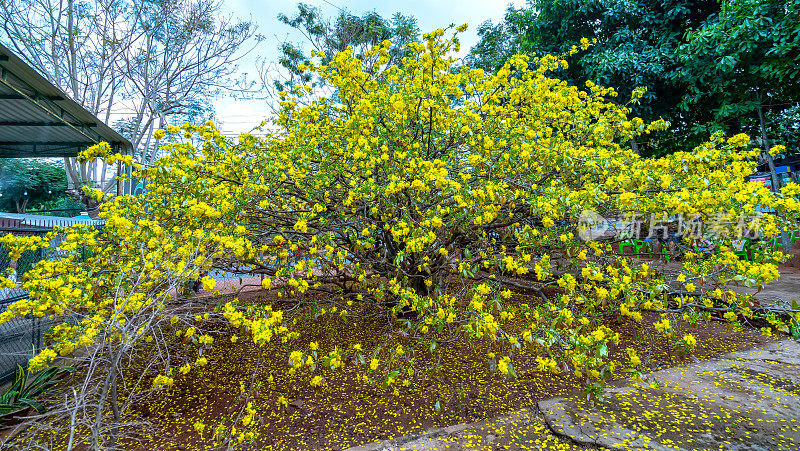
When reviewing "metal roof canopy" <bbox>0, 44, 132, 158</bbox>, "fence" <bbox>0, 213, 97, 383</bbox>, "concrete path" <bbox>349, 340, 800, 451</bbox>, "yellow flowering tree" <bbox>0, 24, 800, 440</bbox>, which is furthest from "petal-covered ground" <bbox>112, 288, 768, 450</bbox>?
"metal roof canopy" <bbox>0, 44, 132, 158</bbox>

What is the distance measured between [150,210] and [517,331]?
3.69 m

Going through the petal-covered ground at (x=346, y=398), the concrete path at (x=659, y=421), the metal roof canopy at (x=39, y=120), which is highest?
the metal roof canopy at (x=39, y=120)

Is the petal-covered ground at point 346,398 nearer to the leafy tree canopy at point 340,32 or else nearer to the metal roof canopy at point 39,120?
the metal roof canopy at point 39,120

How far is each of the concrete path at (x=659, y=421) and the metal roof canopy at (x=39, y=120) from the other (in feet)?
16.9

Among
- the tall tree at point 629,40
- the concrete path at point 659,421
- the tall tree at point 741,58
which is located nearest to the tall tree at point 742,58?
the tall tree at point 741,58

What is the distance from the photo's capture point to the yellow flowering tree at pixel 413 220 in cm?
225

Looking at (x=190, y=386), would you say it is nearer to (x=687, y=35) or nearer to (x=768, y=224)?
(x=768, y=224)

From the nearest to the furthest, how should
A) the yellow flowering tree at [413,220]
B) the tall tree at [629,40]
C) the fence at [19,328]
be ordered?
the yellow flowering tree at [413,220] < the fence at [19,328] < the tall tree at [629,40]

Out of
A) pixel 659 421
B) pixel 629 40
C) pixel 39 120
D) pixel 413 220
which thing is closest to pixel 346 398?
pixel 413 220

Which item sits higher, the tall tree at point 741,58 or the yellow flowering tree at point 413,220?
the tall tree at point 741,58

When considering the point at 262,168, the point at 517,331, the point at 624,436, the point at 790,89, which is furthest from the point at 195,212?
the point at 790,89

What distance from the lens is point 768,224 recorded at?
88.7 inches

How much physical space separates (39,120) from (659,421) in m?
8.31

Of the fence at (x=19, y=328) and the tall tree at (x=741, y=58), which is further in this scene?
the tall tree at (x=741, y=58)
